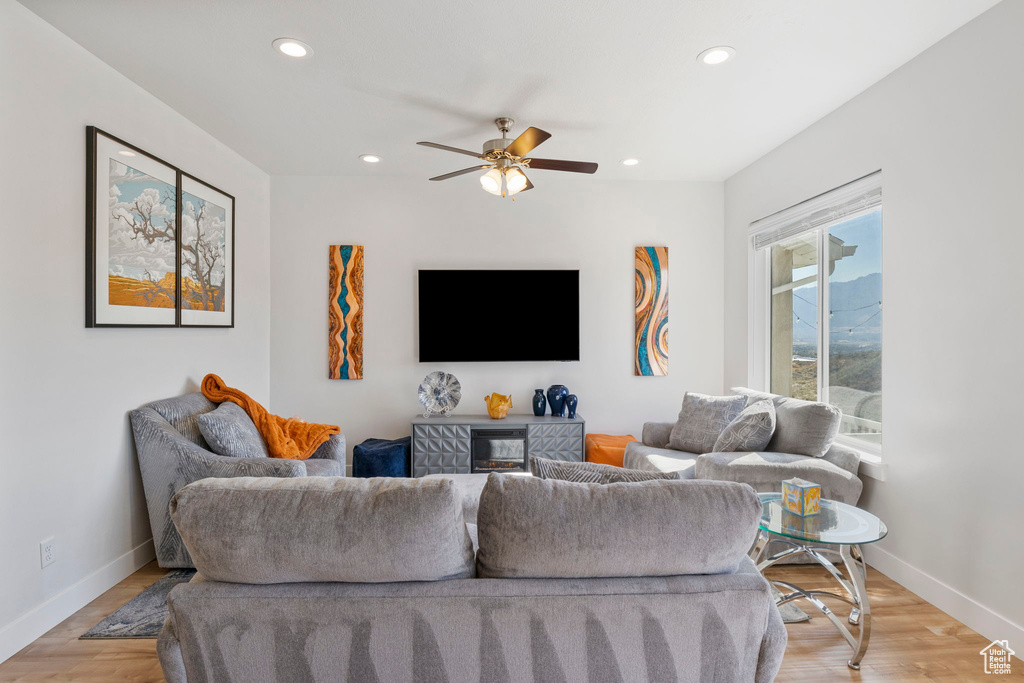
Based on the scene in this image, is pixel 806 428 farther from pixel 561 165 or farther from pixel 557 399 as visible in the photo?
pixel 561 165

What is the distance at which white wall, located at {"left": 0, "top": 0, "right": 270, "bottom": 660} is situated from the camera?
218 cm

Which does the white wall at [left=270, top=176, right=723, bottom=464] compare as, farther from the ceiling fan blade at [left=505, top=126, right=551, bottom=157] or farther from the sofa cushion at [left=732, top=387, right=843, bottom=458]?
the ceiling fan blade at [left=505, top=126, right=551, bottom=157]

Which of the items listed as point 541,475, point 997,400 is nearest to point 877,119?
point 997,400

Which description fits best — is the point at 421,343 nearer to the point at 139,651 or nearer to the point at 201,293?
the point at 201,293

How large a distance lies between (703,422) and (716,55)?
2229 millimetres

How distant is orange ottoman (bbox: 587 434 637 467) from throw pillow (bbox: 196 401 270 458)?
2297 mm

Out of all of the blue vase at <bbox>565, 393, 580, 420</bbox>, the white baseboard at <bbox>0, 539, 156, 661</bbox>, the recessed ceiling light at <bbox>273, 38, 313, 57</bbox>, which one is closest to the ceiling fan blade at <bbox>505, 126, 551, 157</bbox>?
the recessed ceiling light at <bbox>273, 38, 313, 57</bbox>

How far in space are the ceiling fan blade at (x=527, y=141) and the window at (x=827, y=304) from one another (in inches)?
71.9

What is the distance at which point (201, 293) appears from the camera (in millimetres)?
3518

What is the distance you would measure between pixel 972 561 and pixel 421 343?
12.0ft

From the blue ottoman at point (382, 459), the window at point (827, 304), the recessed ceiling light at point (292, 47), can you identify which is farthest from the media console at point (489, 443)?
the recessed ceiling light at point (292, 47)

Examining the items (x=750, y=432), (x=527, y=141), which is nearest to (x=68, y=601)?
(x=527, y=141)

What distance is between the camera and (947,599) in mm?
2479

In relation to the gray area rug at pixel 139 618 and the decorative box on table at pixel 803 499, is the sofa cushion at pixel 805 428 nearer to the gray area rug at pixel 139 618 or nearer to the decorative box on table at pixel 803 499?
the decorative box on table at pixel 803 499
